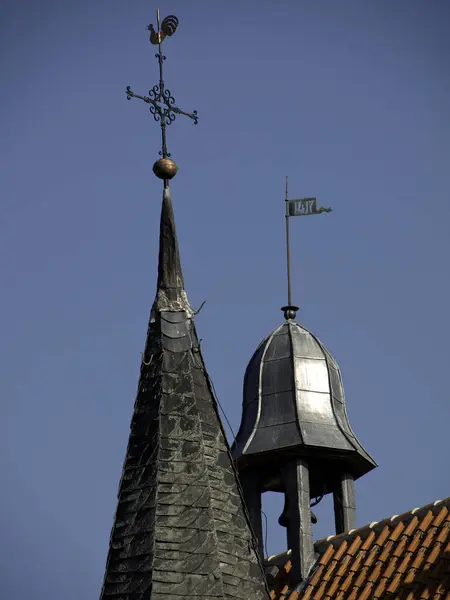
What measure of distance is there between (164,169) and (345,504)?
5.66 m

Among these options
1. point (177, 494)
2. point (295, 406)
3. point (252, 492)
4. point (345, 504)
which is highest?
point (295, 406)

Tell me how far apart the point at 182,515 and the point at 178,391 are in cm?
194

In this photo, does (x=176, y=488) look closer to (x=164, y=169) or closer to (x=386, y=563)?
(x=386, y=563)

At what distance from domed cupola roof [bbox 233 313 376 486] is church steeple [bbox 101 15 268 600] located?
10.8ft

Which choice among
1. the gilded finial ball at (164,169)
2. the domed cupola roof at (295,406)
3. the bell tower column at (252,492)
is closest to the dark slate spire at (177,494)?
the gilded finial ball at (164,169)

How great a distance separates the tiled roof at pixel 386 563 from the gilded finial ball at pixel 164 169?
532cm

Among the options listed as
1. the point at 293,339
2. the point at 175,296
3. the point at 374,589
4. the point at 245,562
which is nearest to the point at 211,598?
the point at 245,562

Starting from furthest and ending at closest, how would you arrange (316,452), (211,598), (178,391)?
(316,452)
(178,391)
(211,598)

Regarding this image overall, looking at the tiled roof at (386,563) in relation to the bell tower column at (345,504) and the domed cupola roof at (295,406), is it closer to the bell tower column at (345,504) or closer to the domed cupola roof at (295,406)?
the bell tower column at (345,504)

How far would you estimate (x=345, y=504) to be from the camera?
32.5 metres

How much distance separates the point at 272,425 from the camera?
3241 cm

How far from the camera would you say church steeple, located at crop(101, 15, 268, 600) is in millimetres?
26891

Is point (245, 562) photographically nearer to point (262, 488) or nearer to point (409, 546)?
point (409, 546)

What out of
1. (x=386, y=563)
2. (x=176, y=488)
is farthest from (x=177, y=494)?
(x=386, y=563)
